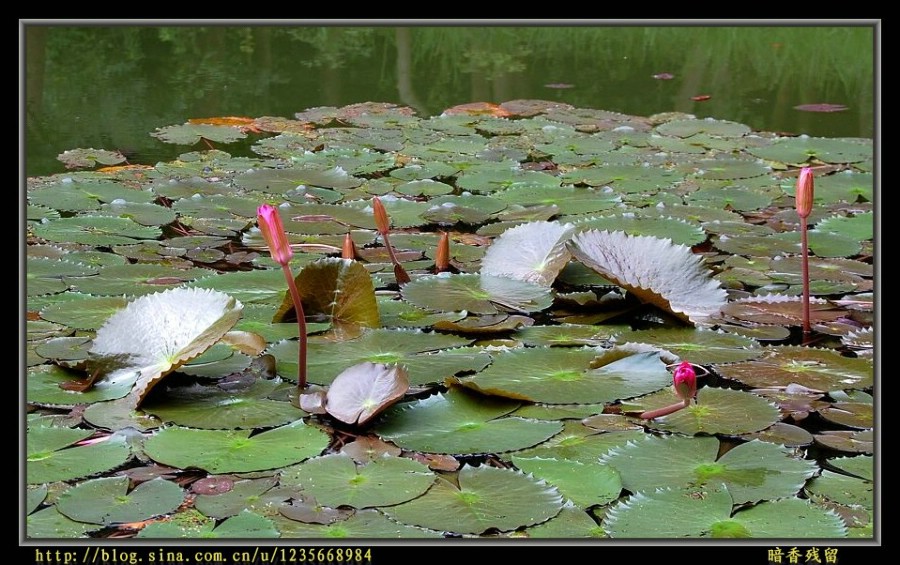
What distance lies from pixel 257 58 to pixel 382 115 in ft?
7.18

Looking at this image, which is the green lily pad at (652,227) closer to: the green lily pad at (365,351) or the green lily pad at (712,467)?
the green lily pad at (365,351)

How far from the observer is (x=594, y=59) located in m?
7.14

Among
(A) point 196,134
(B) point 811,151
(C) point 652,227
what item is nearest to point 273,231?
(C) point 652,227

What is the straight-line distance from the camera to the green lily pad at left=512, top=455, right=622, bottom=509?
64.1 inches

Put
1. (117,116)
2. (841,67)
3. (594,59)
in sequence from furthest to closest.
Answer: (594,59), (841,67), (117,116)

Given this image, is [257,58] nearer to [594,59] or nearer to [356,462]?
[594,59]

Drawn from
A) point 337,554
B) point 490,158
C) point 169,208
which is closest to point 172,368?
point 337,554

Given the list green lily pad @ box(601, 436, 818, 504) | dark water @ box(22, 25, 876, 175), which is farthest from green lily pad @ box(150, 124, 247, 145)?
green lily pad @ box(601, 436, 818, 504)

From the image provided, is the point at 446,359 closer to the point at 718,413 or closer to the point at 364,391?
the point at 364,391

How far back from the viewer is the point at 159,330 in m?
1.99

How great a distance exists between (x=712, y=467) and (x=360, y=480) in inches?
22.9

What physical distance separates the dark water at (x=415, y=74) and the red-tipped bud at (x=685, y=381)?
2734 millimetres

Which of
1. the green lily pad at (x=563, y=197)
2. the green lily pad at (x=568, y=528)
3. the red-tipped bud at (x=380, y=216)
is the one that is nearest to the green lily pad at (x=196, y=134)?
the green lily pad at (x=563, y=197)

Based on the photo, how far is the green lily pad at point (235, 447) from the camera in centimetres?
169
